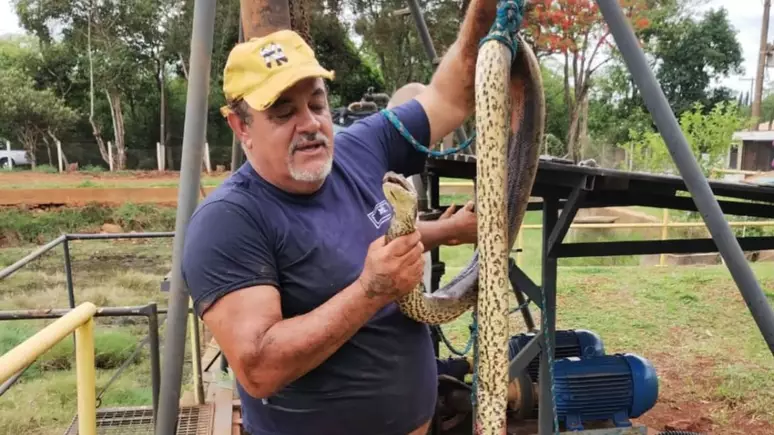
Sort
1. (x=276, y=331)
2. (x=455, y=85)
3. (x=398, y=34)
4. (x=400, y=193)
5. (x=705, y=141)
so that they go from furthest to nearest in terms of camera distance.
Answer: (x=398, y=34) → (x=705, y=141) → (x=455, y=85) → (x=276, y=331) → (x=400, y=193)

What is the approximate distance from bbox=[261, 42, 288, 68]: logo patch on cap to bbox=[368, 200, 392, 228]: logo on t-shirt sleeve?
526 mm

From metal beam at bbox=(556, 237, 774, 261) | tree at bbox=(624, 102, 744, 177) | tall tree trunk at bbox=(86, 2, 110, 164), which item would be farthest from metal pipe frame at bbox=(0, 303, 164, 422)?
tall tree trunk at bbox=(86, 2, 110, 164)

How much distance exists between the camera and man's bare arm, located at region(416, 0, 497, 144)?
6.53ft

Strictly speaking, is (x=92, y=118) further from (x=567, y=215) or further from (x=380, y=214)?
(x=380, y=214)

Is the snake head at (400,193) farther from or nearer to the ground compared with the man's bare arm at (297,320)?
farther from the ground

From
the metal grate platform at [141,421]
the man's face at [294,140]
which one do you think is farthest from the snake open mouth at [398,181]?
the metal grate platform at [141,421]

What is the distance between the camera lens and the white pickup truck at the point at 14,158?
87.2 ft

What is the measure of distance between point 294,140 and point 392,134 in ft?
1.92

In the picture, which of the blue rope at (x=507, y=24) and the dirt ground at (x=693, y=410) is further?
the dirt ground at (x=693, y=410)

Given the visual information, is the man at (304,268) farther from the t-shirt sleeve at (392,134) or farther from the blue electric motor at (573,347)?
the blue electric motor at (573,347)

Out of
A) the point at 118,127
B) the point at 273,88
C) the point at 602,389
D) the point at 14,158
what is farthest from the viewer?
the point at 14,158

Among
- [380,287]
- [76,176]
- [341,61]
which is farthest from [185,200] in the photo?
[341,61]

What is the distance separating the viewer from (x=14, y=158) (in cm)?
2680

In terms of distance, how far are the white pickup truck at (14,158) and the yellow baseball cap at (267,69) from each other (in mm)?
28766
